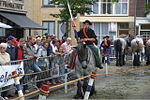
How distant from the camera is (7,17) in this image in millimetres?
28312

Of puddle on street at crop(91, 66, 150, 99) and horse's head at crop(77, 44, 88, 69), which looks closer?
horse's head at crop(77, 44, 88, 69)

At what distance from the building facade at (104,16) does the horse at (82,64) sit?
3080 centimetres

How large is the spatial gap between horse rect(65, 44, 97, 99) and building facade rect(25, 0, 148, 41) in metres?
30.8

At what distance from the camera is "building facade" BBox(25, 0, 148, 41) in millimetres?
42469

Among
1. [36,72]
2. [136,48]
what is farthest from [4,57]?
[136,48]

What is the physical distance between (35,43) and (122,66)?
965 cm

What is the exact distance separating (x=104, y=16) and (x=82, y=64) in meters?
31.9

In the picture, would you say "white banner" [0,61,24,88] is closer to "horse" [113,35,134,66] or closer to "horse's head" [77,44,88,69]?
"horse's head" [77,44,88,69]

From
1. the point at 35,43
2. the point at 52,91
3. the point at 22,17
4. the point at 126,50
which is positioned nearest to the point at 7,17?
the point at 22,17

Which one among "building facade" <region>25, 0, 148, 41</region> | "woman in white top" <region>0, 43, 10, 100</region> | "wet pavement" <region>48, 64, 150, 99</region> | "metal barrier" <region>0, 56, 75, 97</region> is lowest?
"wet pavement" <region>48, 64, 150, 99</region>

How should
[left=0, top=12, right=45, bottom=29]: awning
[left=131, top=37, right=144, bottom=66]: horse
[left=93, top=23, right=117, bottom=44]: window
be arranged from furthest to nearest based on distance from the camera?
[left=93, top=23, right=117, bottom=44]: window → [left=0, top=12, right=45, bottom=29]: awning → [left=131, top=37, right=144, bottom=66]: horse

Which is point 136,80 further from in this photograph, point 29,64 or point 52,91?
point 29,64

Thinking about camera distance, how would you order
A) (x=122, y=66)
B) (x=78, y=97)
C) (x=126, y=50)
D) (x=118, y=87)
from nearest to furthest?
1. (x=78, y=97)
2. (x=118, y=87)
3. (x=122, y=66)
4. (x=126, y=50)

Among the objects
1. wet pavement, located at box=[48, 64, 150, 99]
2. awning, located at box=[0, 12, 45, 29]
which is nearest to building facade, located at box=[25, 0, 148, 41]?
→ awning, located at box=[0, 12, 45, 29]
